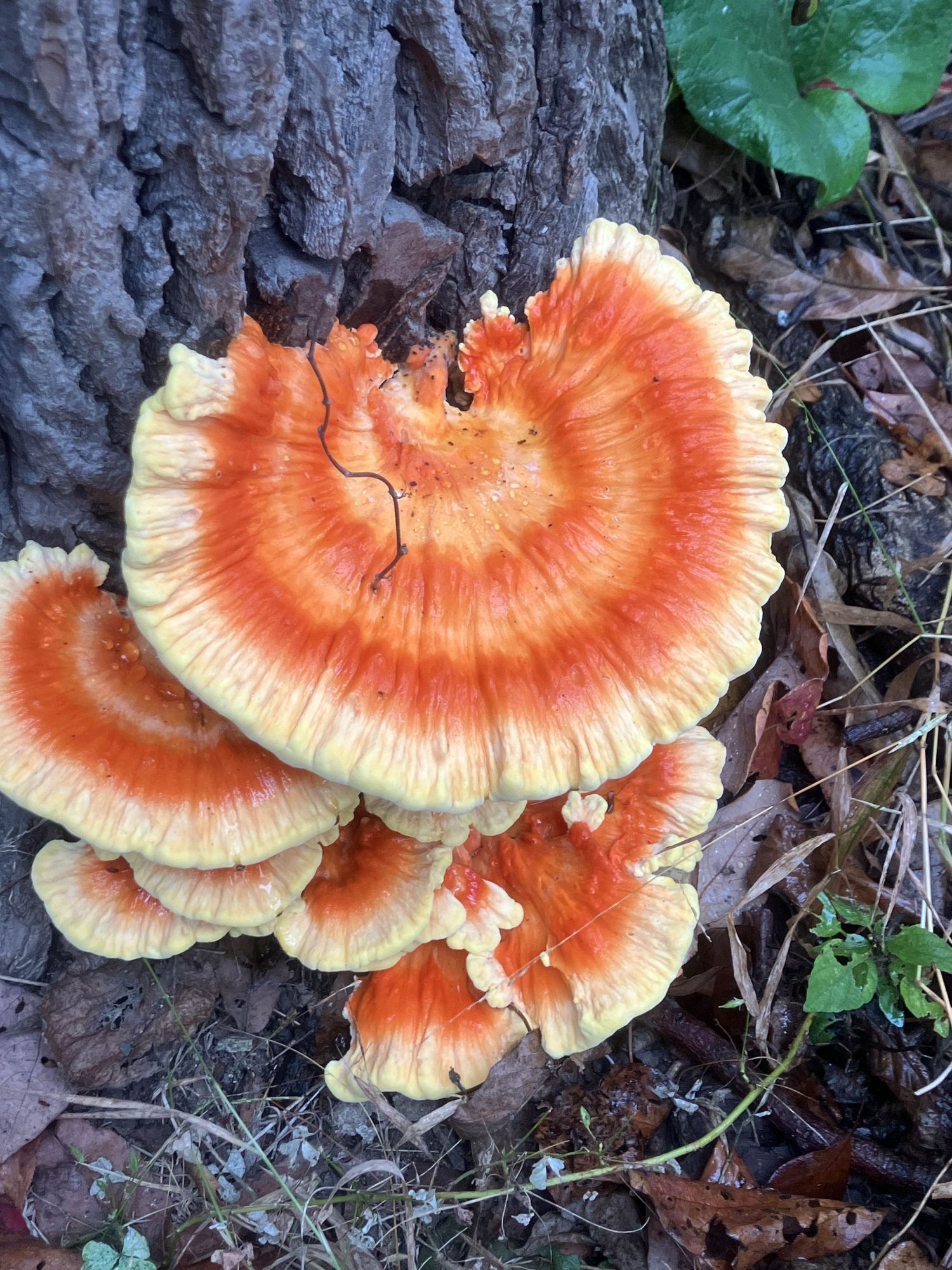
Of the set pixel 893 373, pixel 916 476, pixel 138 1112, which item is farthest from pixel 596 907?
pixel 893 373

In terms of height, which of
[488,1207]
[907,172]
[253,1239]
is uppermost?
[907,172]

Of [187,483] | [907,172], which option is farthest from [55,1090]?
[907,172]

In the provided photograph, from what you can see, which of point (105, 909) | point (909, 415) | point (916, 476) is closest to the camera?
point (105, 909)

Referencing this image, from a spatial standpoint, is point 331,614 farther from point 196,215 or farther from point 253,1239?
point 253,1239

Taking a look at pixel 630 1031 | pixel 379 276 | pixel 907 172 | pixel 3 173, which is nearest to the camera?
pixel 3 173

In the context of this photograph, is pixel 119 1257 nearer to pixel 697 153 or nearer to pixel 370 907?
pixel 370 907

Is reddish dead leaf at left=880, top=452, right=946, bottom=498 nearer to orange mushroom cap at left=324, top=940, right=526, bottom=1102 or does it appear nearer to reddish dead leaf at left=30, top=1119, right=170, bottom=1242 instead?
orange mushroom cap at left=324, top=940, right=526, bottom=1102
